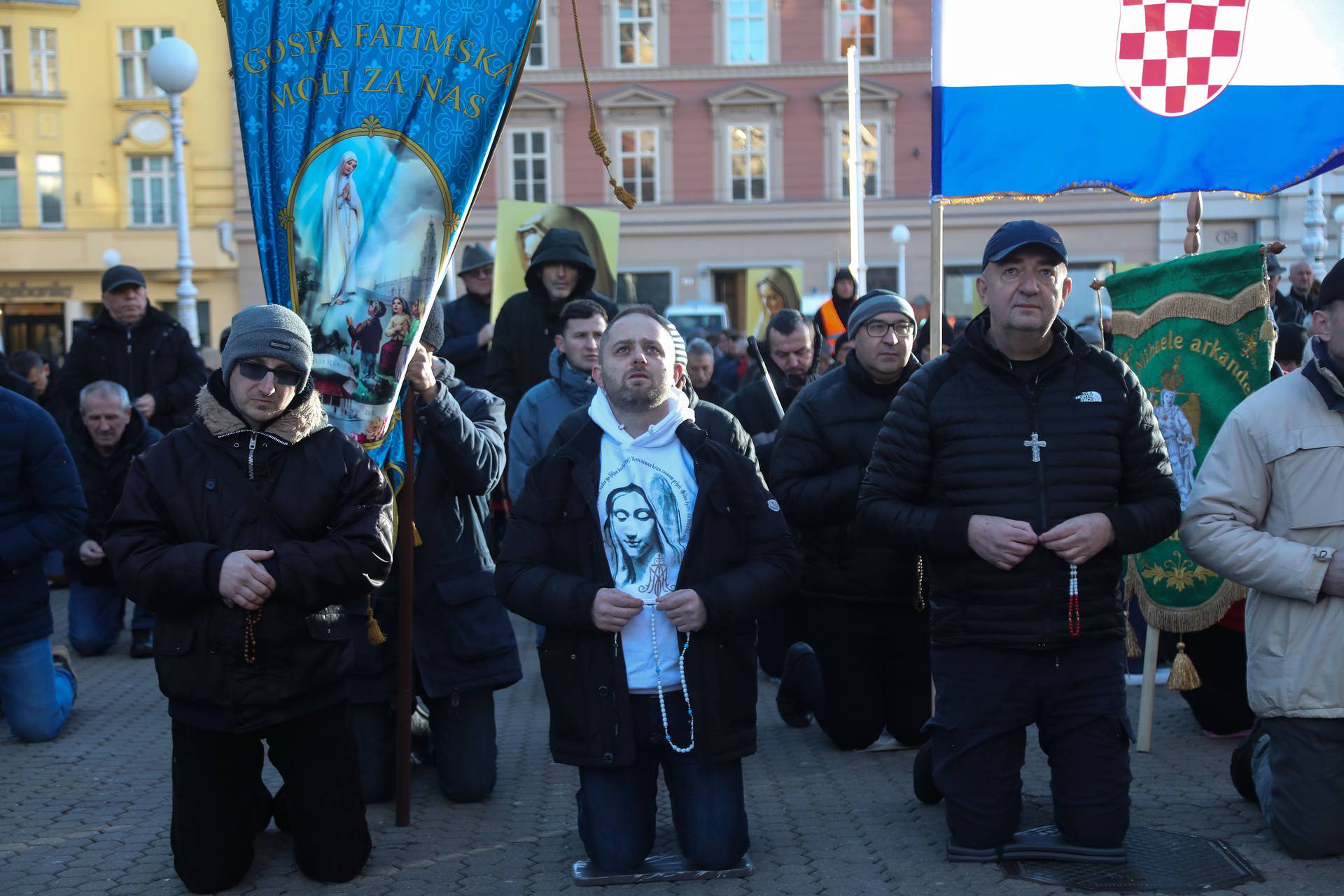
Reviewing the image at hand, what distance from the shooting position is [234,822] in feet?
15.0

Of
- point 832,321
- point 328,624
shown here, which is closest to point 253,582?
point 328,624

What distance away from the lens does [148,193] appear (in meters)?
37.2

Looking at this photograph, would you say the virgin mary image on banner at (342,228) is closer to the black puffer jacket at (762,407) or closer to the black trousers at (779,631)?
the black puffer jacket at (762,407)

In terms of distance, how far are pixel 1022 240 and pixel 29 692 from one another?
497cm

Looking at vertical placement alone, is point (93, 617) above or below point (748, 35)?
below

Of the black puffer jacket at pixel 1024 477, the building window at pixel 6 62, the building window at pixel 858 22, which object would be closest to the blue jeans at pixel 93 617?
the black puffer jacket at pixel 1024 477

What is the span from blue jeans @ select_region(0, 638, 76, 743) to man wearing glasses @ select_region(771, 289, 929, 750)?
3.48m

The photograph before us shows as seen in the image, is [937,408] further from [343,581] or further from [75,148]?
[75,148]

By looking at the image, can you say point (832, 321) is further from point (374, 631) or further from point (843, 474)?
point (374, 631)

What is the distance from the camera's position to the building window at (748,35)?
116ft

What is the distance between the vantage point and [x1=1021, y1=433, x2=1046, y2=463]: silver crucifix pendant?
4438mm

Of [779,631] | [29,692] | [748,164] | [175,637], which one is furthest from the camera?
[748,164]

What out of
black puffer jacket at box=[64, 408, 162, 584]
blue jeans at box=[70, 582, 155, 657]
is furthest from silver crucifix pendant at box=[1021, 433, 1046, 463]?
blue jeans at box=[70, 582, 155, 657]

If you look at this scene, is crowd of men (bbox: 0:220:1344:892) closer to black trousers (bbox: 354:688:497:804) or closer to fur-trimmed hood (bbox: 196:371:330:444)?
fur-trimmed hood (bbox: 196:371:330:444)
